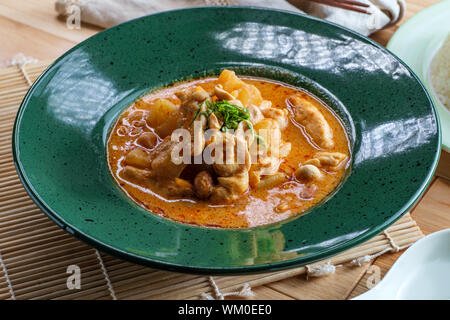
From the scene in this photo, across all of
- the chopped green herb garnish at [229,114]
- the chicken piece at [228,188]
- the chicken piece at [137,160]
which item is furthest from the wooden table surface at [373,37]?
the chicken piece at [137,160]

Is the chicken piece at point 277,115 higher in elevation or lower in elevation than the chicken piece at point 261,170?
higher

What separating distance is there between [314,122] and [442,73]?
2.75ft

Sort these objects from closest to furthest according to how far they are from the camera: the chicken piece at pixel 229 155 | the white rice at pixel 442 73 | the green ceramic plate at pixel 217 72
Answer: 1. the green ceramic plate at pixel 217 72
2. the chicken piece at pixel 229 155
3. the white rice at pixel 442 73

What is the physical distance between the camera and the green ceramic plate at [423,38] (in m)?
2.95

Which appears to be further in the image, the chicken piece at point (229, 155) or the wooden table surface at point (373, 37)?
the chicken piece at point (229, 155)

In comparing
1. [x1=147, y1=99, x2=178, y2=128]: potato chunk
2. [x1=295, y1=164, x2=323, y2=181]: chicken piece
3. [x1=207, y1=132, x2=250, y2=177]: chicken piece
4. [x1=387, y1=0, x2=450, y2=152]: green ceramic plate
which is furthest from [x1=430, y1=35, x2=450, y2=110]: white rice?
[x1=147, y1=99, x2=178, y2=128]: potato chunk

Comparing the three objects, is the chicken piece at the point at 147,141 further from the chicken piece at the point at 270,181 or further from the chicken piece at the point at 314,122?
the chicken piece at the point at 314,122

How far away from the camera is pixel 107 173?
224cm

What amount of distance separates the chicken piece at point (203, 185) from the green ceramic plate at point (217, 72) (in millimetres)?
213

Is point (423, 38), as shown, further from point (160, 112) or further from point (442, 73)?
point (160, 112)

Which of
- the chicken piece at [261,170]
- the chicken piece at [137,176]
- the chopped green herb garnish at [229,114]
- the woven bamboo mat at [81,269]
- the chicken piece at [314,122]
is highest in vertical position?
the chopped green herb garnish at [229,114]

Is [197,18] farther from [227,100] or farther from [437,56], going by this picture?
[437,56]

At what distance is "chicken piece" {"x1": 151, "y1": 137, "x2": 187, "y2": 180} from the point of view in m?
2.19

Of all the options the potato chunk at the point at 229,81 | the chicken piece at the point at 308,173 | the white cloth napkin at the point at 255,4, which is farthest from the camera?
the white cloth napkin at the point at 255,4
